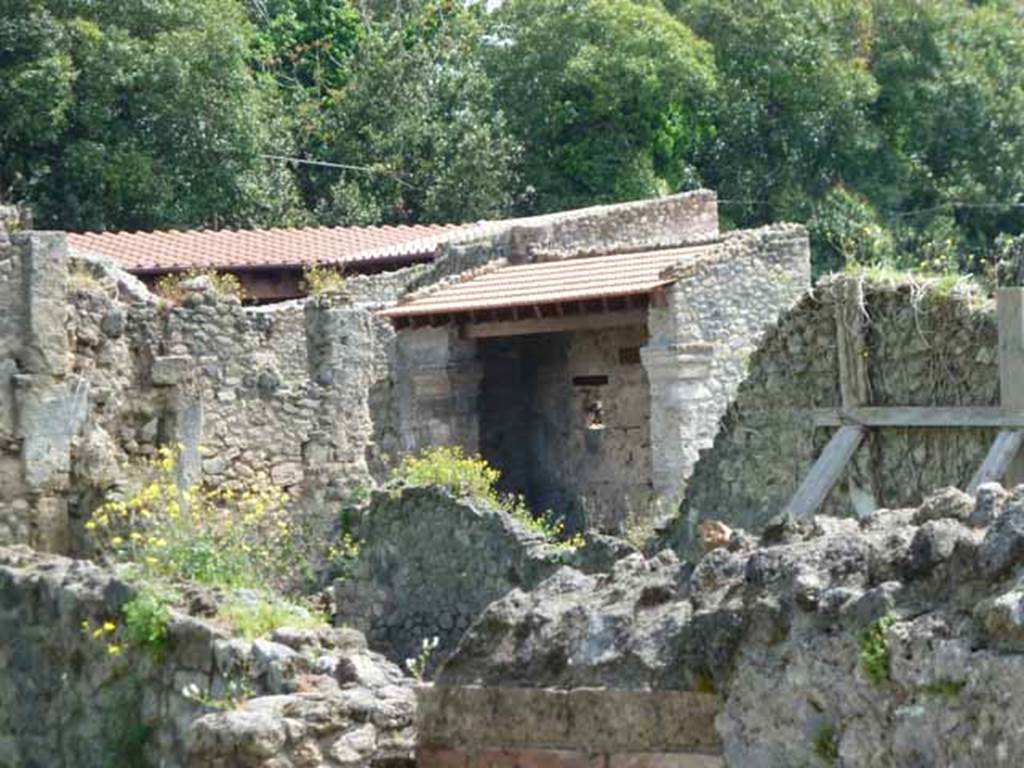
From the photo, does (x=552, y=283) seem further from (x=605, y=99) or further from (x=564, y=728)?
(x=564, y=728)

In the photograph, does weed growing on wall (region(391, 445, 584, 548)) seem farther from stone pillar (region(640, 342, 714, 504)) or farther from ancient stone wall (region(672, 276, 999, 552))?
stone pillar (region(640, 342, 714, 504))

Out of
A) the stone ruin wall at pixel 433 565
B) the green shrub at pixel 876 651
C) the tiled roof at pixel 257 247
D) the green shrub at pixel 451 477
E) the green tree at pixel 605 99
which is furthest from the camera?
the green tree at pixel 605 99

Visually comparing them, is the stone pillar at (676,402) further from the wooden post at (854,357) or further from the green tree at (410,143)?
the green tree at (410,143)

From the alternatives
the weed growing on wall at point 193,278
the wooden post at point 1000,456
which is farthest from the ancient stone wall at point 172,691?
the weed growing on wall at point 193,278

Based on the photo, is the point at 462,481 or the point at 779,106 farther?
the point at 779,106

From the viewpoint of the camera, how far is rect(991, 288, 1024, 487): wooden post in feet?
46.0

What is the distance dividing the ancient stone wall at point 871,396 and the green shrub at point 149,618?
213 inches

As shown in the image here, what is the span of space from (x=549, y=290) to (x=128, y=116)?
13023 mm

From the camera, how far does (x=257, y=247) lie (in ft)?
99.2

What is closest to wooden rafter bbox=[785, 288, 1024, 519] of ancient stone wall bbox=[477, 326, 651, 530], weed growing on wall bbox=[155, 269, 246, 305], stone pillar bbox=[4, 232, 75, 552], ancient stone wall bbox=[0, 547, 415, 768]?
ancient stone wall bbox=[0, 547, 415, 768]

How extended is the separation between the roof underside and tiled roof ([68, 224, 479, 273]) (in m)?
3.33

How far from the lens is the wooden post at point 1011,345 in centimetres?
1402

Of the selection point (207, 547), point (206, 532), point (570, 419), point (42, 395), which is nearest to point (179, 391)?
point (42, 395)

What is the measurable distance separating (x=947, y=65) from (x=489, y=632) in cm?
3813
